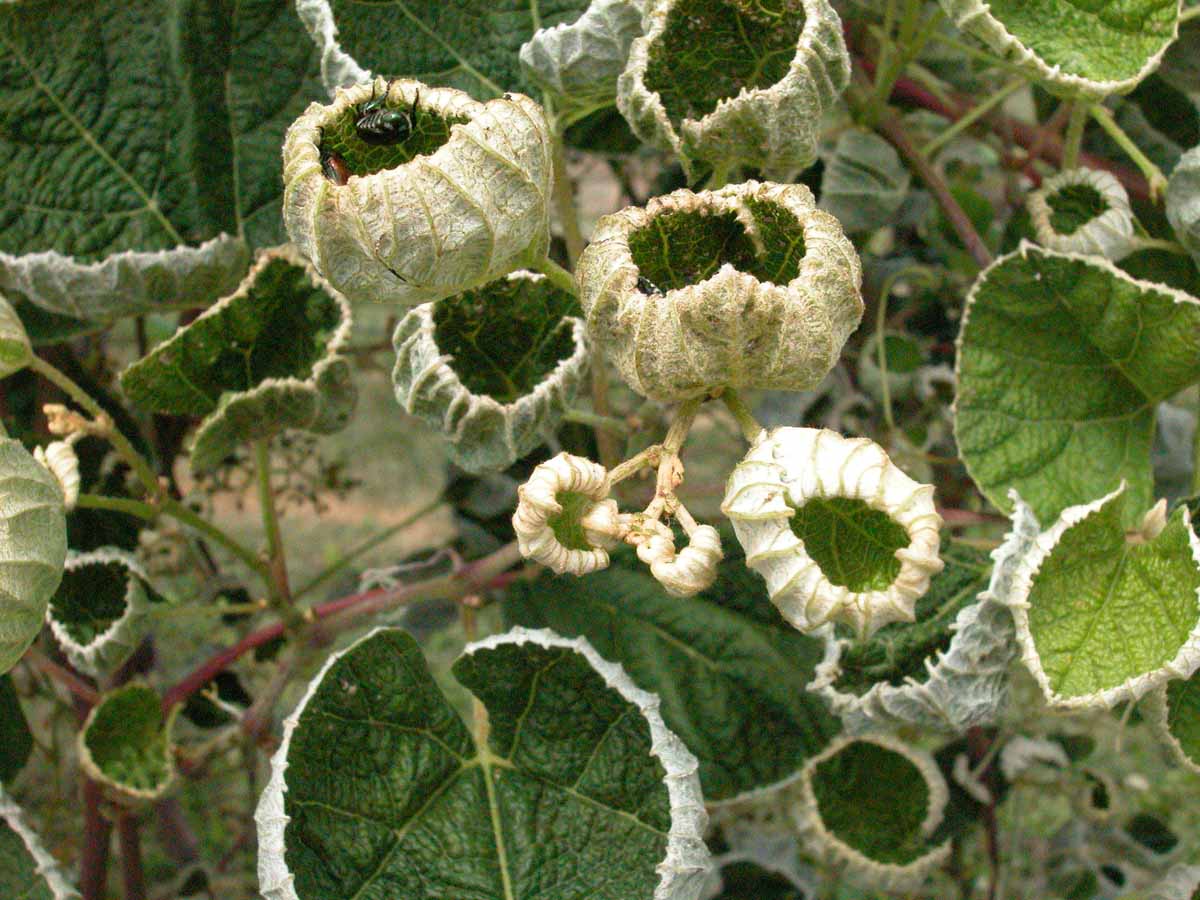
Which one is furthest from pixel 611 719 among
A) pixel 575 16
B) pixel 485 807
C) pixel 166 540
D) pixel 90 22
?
pixel 166 540

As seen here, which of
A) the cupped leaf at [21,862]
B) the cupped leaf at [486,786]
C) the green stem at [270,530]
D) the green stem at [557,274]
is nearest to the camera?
the green stem at [557,274]

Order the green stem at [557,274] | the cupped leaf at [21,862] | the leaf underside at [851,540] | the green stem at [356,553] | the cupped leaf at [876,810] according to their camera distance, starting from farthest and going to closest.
→ the green stem at [356,553] < the cupped leaf at [876,810] < the cupped leaf at [21,862] < the green stem at [557,274] < the leaf underside at [851,540]

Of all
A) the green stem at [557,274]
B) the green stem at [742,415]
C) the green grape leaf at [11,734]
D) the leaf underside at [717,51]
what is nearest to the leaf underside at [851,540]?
the green stem at [742,415]

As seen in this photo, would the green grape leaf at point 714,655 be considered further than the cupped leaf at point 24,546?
Yes

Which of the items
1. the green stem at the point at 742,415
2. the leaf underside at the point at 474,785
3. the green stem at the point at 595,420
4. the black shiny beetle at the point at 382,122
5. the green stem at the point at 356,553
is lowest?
the green stem at the point at 356,553

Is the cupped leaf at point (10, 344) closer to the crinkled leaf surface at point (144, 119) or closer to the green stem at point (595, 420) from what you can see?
the crinkled leaf surface at point (144, 119)

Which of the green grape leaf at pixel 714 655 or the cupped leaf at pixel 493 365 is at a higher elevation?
the cupped leaf at pixel 493 365

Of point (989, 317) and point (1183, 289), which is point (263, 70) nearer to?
point (989, 317)

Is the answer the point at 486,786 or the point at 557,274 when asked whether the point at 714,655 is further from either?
the point at 557,274
